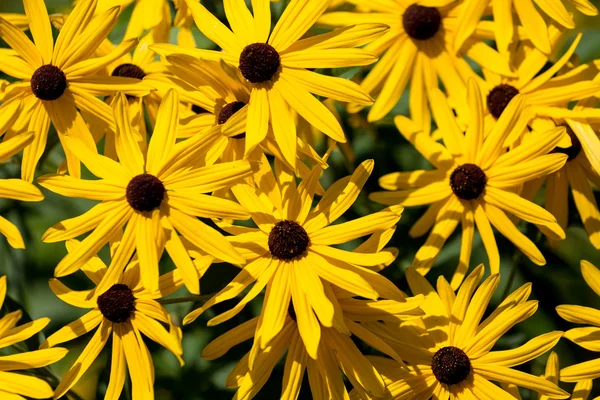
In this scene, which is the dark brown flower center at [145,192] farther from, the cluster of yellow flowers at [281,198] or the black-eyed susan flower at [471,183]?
the black-eyed susan flower at [471,183]

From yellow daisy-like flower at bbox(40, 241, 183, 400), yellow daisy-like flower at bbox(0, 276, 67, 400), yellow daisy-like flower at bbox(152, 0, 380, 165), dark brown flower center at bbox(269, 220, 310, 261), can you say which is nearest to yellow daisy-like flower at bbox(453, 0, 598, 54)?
yellow daisy-like flower at bbox(152, 0, 380, 165)

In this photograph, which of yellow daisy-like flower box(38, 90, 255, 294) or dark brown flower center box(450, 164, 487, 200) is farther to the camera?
dark brown flower center box(450, 164, 487, 200)

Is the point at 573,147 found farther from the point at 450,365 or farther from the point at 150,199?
the point at 150,199

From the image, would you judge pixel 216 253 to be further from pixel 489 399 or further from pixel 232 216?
pixel 489 399

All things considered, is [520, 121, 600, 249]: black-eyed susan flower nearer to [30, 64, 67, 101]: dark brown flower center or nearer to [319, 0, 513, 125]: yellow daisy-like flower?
[319, 0, 513, 125]: yellow daisy-like flower

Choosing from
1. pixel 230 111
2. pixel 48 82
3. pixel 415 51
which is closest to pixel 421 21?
pixel 415 51

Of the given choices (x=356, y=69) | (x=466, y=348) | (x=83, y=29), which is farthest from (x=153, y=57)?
(x=466, y=348)
